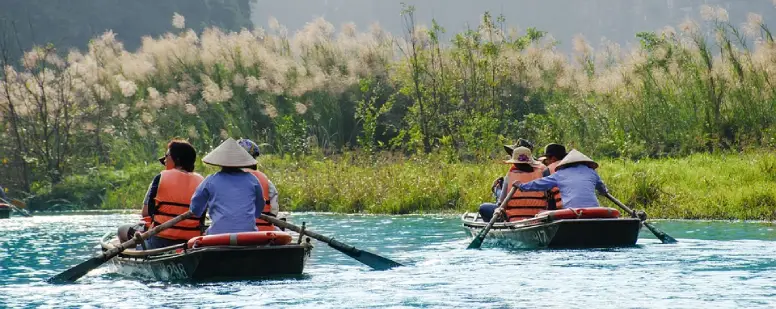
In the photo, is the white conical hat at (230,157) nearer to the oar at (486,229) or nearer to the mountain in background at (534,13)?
the oar at (486,229)

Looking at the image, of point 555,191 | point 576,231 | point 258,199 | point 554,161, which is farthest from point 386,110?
point 258,199

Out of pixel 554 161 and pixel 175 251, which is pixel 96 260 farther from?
pixel 554 161

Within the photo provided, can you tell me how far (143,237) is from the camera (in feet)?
43.0

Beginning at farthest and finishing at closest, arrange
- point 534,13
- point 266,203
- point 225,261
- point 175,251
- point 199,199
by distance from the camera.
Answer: point 534,13
point 266,203
point 175,251
point 199,199
point 225,261

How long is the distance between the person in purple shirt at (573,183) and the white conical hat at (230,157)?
13.9ft

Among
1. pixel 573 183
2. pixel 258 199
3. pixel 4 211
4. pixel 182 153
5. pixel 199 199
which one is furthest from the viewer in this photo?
pixel 4 211

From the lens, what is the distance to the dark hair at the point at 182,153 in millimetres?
13023

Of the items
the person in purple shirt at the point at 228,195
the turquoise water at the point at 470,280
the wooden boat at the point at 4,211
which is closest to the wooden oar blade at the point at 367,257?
the turquoise water at the point at 470,280

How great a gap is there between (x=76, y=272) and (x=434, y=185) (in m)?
11.2

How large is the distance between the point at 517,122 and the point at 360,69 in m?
4.04

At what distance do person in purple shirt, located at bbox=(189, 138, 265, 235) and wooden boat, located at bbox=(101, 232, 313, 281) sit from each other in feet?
1.14

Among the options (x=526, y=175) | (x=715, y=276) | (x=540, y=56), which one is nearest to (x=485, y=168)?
(x=540, y=56)

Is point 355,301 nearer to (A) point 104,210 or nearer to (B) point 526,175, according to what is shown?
(B) point 526,175

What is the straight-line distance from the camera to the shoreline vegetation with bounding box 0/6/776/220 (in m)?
24.5
